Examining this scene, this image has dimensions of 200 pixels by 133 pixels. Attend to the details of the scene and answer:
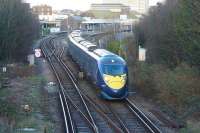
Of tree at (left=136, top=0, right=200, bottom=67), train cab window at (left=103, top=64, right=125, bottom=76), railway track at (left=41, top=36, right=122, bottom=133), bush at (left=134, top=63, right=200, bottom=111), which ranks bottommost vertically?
railway track at (left=41, top=36, right=122, bottom=133)

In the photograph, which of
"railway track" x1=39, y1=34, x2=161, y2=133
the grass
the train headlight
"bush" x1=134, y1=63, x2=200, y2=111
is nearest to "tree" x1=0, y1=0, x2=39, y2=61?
the grass

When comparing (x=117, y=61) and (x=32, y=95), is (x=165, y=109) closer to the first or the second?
(x=117, y=61)

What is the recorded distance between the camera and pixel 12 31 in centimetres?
4934

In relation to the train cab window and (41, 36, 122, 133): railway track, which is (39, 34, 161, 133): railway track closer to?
(41, 36, 122, 133): railway track

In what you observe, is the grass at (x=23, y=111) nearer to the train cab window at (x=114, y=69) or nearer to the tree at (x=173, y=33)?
the train cab window at (x=114, y=69)

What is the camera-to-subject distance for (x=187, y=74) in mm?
29406

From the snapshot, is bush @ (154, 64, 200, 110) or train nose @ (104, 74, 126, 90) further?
train nose @ (104, 74, 126, 90)

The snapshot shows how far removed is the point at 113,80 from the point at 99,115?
3.69m

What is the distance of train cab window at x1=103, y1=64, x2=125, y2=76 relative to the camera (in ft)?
98.5

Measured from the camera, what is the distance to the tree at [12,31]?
48.7m

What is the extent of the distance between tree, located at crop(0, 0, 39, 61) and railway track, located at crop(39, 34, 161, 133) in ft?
51.9

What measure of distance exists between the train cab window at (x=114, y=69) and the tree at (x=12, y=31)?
19.5 metres

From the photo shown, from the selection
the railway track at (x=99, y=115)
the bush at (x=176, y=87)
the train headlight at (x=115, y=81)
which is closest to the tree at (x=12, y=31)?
the railway track at (x=99, y=115)

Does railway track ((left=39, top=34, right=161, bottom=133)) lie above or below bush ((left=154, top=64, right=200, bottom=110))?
below
